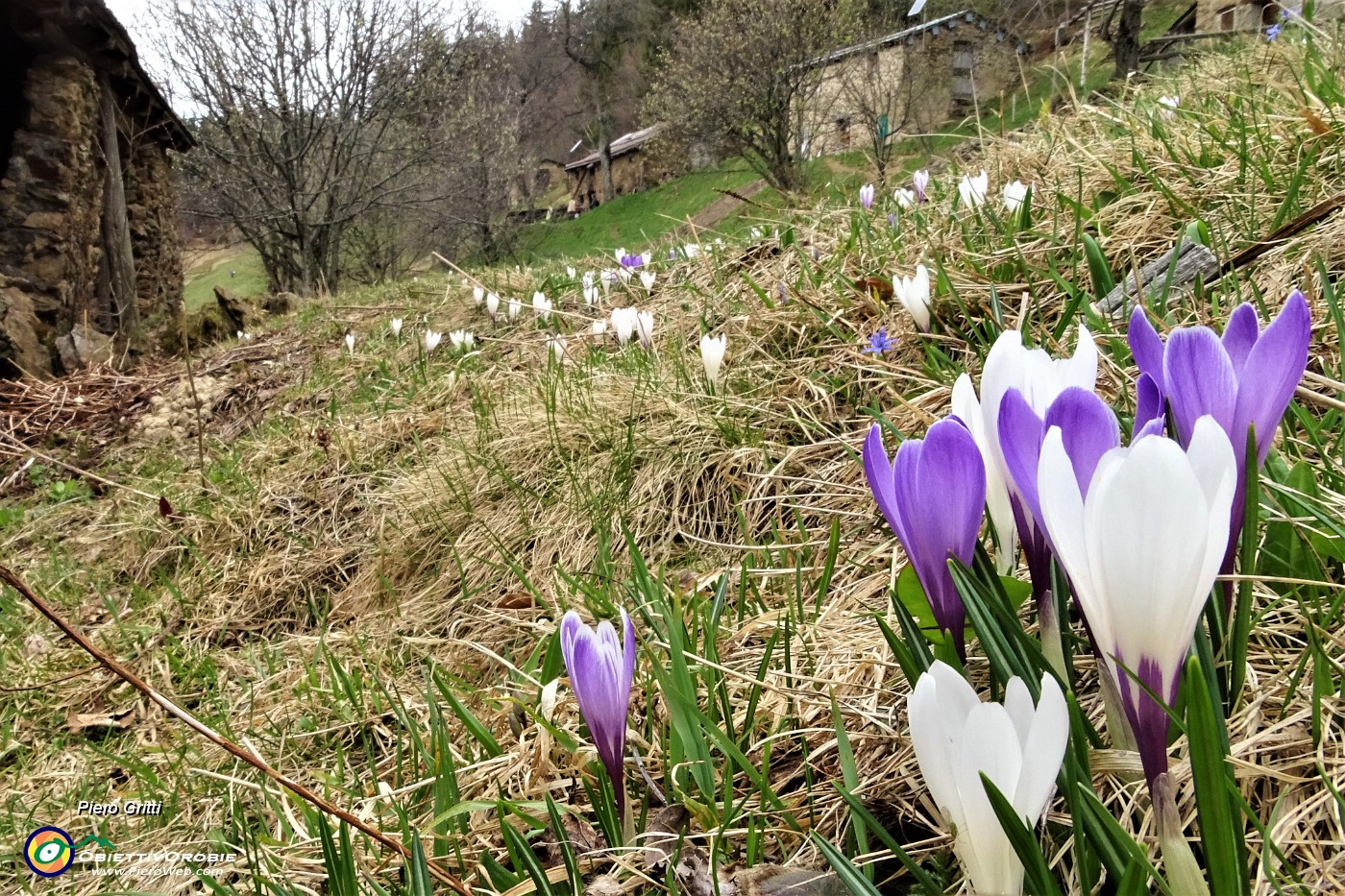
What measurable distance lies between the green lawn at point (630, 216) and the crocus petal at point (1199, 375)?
24500mm

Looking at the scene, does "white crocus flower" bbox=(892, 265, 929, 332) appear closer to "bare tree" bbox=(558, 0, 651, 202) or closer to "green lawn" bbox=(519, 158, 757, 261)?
"green lawn" bbox=(519, 158, 757, 261)

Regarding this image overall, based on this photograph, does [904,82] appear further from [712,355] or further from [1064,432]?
[1064,432]

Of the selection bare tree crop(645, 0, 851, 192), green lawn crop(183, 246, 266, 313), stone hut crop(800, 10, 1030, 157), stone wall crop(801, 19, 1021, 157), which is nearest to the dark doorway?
stone wall crop(801, 19, 1021, 157)

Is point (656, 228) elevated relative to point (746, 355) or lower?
elevated

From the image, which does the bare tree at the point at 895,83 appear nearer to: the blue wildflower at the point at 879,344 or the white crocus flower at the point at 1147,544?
the blue wildflower at the point at 879,344

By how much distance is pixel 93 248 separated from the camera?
778 centimetres

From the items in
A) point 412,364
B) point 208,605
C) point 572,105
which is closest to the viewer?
point 208,605

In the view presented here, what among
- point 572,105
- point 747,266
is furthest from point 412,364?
point 572,105

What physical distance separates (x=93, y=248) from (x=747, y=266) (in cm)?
734

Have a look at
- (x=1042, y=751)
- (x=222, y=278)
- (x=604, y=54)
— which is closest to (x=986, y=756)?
(x=1042, y=751)

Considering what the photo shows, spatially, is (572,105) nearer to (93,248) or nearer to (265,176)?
(265,176)

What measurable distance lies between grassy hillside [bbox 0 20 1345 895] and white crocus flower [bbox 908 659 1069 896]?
0.02m

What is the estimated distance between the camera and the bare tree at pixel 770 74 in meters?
17.6

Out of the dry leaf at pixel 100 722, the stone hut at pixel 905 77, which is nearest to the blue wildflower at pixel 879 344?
the dry leaf at pixel 100 722
